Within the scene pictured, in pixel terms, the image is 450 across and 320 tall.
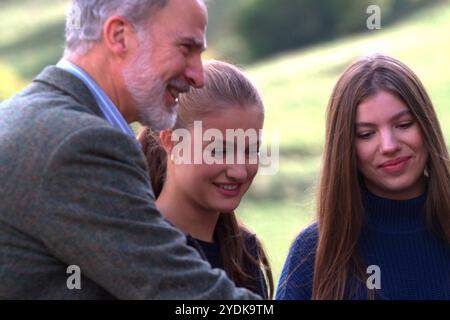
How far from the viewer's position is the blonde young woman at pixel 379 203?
3.31 m

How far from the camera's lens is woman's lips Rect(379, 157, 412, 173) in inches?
130

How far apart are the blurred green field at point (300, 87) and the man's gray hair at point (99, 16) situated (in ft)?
28.1

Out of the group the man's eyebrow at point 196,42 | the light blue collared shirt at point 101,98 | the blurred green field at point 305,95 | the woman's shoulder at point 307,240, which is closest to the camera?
the light blue collared shirt at point 101,98

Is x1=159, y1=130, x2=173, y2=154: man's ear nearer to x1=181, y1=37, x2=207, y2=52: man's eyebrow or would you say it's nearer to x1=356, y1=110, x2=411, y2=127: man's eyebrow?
x1=356, y1=110, x2=411, y2=127: man's eyebrow

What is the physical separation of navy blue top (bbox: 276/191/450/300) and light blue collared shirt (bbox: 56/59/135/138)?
1119 mm

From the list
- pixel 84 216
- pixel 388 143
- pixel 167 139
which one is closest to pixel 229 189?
pixel 167 139

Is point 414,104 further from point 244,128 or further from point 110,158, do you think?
point 110,158

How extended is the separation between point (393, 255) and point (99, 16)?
142 cm

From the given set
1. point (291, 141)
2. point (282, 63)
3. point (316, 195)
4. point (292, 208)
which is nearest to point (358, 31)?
point (282, 63)

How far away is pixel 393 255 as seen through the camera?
11.1ft

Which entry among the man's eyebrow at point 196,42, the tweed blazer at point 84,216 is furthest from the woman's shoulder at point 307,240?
the tweed blazer at point 84,216

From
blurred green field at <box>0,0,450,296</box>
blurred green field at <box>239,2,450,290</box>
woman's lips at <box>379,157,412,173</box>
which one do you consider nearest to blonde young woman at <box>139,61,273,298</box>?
woman's lips at <box>379,157,412,173</box>

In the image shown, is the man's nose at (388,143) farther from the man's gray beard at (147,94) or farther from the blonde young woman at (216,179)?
the man's gray beard at (147,94)

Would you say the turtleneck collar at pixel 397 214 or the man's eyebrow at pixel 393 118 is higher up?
the man's eyebrow at pixel 393 118
